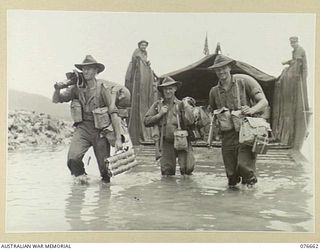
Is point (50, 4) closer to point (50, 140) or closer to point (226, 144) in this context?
point (50, 140)

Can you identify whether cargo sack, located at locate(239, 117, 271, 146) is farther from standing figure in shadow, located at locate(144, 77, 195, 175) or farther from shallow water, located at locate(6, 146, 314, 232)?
standing figure in shadow, located at locate(144, 77, 195, 175)

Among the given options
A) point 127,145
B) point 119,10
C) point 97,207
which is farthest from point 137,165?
point 119,10

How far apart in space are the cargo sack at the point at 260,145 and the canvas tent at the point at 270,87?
0.08 m

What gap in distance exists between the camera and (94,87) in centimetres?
381

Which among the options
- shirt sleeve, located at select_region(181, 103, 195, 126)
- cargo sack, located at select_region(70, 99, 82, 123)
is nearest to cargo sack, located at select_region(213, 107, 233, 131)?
shirt sleeve, located at select_region(181, 103, 195, 126)

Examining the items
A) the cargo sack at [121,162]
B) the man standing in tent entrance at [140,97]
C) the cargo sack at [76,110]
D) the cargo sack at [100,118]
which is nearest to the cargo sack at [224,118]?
the man standing in tent entrance at [140,97]

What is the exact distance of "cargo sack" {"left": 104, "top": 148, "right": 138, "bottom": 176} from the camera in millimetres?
3809

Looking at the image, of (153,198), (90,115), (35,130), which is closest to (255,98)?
(153,198)

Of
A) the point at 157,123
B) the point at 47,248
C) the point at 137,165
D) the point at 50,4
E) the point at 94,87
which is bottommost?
the point at 47,248

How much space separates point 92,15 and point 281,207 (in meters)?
1.70

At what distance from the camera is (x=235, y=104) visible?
3.78 meters

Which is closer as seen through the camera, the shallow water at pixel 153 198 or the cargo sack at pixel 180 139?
the shallow water at pixel 153 198

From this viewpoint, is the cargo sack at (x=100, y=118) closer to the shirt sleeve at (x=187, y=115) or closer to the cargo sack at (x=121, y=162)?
the cargo sack at (x=121, y=162)

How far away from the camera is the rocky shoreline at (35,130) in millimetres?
3744
